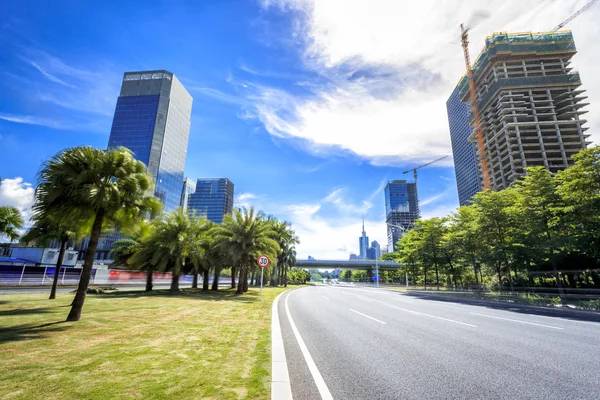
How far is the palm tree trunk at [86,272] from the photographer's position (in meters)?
9.64

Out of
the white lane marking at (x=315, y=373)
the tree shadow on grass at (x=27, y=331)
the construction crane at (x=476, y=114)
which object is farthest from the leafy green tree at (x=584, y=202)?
the construction crane at (x=476, y=114)

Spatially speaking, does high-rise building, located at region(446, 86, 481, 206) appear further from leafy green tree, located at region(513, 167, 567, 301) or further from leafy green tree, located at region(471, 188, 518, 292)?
leafy green tree, located at region(513, 167, 567, 301)

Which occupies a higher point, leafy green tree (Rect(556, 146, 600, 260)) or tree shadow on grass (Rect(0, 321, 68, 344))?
leafy green tree (Rect(556, 146, 600, 260))

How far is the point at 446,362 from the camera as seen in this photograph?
5805mm

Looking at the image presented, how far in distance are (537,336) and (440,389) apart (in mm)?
6418

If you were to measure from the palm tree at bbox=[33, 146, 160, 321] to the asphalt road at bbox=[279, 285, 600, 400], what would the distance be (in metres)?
7.99

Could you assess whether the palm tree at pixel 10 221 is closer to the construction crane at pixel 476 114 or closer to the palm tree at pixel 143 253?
the palm tree at pixel 143 253

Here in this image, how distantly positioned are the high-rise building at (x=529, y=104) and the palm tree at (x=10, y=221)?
133 meters

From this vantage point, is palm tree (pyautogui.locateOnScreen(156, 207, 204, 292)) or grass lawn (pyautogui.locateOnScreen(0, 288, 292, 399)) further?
palm tree (pyautogui.locateOnScreen(156, 207, 204, 292))

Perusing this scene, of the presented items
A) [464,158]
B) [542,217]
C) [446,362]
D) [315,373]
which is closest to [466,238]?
[542,217]

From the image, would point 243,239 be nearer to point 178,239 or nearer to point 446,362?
point 178,239

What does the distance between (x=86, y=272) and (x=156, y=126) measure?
444 feet

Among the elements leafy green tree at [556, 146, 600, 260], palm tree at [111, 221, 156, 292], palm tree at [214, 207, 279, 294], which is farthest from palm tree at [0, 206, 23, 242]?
leafy green tree at [556, 146, 600, 260]

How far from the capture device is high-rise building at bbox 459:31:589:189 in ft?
359
